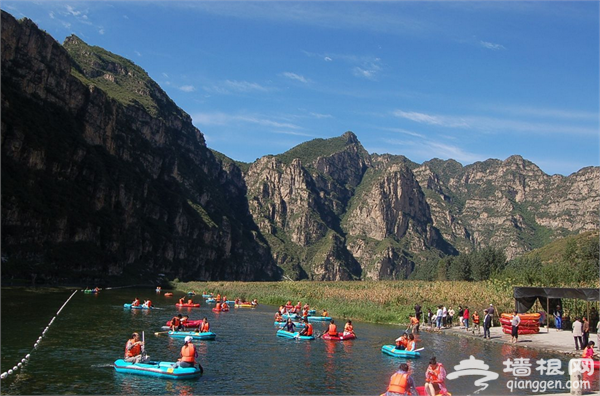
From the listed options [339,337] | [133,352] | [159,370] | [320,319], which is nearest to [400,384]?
[159,370]

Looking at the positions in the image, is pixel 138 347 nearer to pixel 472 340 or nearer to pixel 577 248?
pixel 472 340

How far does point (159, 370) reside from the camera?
94.3 ft

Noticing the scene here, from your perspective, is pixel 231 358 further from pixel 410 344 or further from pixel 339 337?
pixel 410 344

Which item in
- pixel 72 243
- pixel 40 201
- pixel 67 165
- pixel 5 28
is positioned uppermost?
pixel 5 28

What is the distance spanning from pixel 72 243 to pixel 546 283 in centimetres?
12446

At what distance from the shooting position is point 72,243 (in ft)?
478

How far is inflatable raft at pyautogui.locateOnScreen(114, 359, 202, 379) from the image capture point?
2858cm

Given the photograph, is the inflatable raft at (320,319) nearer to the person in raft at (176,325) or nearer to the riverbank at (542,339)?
the riverbank at (542,339)

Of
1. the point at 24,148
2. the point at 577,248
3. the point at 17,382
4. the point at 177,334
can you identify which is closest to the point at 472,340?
the point at 177,334

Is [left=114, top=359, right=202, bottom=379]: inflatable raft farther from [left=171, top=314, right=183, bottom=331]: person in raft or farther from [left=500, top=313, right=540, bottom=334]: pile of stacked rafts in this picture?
[left=500, top=313, right=540, bottom=334]: pile of stacked rafts

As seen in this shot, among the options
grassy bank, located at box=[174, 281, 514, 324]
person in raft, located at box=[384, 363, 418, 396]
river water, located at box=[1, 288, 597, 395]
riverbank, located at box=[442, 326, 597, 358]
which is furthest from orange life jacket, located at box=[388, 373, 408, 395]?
grassy bank, located at box=[174, 281, 514, 324]

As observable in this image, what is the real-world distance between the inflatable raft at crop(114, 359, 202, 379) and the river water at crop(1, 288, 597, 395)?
38 centimetres

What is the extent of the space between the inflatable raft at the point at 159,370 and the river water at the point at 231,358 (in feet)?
1.26

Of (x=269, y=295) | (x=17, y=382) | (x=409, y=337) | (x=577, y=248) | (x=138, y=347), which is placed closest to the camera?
(x=17, y=382)
